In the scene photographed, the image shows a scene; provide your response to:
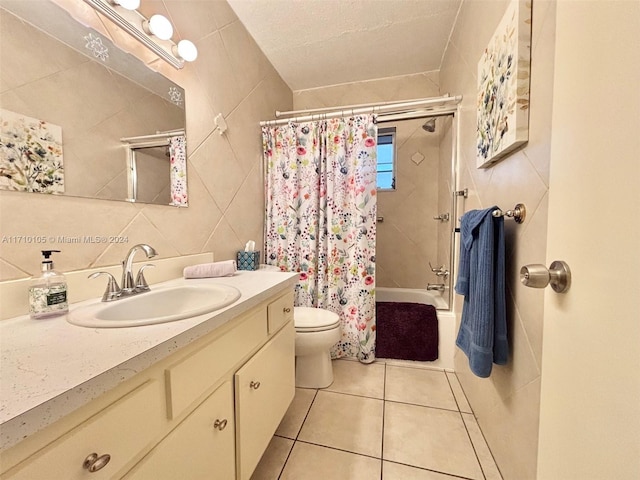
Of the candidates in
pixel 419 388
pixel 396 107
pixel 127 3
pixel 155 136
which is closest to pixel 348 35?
pixel 396 107

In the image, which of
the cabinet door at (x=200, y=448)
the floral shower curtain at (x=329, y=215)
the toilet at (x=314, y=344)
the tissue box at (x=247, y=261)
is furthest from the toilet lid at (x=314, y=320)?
the cabinet door at (x=200, y=448)

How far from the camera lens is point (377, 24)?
1.71 meters

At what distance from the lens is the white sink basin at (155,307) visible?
581mm

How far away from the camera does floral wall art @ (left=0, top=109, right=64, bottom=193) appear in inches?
25.9

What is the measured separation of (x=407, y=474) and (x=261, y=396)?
678 mm

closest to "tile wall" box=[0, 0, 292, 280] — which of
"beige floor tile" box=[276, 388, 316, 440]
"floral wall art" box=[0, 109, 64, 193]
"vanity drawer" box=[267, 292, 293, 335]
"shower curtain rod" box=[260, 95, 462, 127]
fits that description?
"floral wall art" box=[0, 109, 64, 193]

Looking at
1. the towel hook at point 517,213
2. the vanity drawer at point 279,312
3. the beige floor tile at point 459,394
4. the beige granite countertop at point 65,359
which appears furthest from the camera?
the beige floor tile at point 459,394

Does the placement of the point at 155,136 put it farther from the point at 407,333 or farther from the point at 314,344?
the point at 407,333

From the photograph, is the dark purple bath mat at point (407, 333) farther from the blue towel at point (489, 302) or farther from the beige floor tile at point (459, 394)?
the blue towel at point (489, 302)

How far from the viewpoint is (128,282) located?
85 centimetres

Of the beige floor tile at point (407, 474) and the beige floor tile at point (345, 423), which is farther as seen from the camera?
the beige floor tile at point (345, 423)

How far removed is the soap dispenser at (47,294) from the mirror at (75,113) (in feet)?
0.78

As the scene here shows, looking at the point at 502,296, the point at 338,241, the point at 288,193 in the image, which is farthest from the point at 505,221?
the point at 288,193

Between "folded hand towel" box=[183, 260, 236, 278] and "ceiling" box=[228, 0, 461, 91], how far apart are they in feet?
5.18
